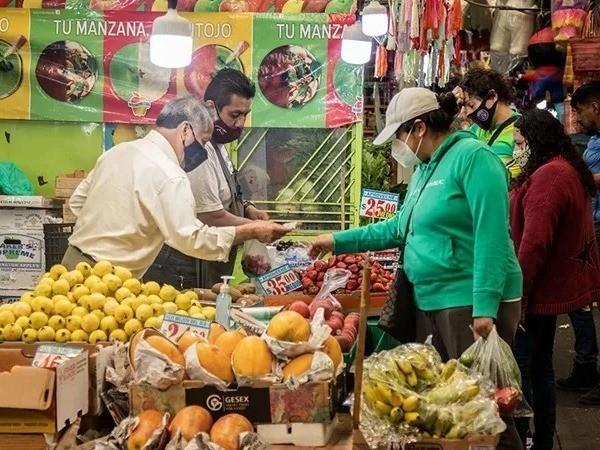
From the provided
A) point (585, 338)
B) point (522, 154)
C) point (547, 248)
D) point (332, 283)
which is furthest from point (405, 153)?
point (585, 338)

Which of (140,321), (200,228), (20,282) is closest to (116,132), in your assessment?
(20,282)

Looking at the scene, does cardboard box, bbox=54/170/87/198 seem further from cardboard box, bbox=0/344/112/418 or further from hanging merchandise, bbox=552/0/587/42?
hanging merchandise, bbox=552/0/587/42

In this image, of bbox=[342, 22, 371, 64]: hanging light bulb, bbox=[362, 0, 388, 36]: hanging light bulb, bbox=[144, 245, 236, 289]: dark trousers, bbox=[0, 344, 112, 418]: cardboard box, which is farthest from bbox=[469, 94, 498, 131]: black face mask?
bbox=[0, 344, 112, 418]: cardboard box

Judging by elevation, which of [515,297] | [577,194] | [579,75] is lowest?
[515,297]

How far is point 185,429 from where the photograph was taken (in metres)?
2.73

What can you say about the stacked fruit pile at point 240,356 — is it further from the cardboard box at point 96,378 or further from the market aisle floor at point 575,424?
the market aisle floor at point 575,424

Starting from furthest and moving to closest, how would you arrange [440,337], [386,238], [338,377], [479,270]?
1. [386,238]
2. [440,337]
3. [479,270]
4. [338,377]

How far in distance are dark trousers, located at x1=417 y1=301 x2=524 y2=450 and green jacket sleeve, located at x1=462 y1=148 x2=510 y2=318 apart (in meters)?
0.20

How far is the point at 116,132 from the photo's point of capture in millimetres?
6777

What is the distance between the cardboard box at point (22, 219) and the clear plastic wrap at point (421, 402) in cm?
431

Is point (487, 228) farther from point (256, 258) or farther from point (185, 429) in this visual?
point (256, 258)

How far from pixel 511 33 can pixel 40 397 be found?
7.60m

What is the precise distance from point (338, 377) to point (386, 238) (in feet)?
4.95

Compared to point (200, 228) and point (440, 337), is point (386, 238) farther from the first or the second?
point (200, 228)
